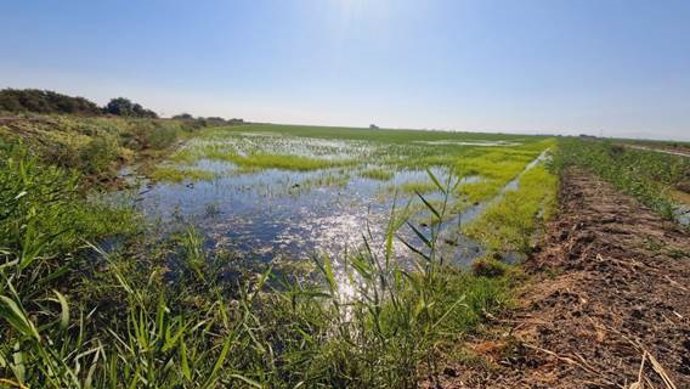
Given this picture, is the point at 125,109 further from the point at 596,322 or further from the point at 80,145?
the point at 596,322

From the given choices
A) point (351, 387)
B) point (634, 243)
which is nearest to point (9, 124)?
point (351, 387)

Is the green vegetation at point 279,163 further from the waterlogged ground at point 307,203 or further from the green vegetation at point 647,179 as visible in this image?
the green vegetation at point 647,179

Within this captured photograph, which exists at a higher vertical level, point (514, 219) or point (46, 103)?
point (46, 103)

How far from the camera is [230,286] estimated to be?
243 inches

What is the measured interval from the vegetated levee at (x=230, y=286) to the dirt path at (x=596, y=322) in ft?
1.72

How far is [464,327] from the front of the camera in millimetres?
4766

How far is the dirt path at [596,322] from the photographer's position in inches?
137

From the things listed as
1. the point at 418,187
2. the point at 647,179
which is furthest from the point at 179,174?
the point at 647,179

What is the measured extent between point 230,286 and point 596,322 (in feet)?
17.2

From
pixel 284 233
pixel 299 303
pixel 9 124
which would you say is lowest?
pixel 284 233

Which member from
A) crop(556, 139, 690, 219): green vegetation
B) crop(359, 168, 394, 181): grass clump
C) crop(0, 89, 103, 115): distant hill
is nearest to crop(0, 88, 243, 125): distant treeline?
crop(0, 89, 103, 115): distant hill

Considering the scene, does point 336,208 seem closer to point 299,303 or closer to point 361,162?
point 299,303

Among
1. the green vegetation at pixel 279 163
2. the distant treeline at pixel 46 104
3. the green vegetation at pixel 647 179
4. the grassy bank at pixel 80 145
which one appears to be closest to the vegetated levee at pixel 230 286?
the grassy bank at pixel 80 145

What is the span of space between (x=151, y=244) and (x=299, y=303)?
4775 mm
